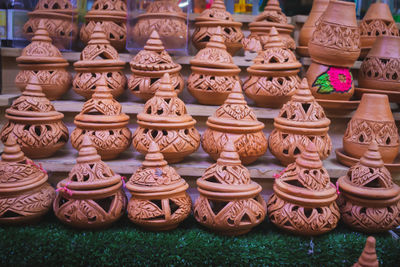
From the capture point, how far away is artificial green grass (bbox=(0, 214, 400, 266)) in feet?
6.24

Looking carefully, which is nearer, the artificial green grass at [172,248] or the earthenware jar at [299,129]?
the artificial green grass at [172,248]

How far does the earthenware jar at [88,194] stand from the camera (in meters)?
1.92

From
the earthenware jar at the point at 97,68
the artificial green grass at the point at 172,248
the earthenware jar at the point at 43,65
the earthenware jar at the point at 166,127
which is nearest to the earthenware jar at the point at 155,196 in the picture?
the artificial green grass at the point at 172,248

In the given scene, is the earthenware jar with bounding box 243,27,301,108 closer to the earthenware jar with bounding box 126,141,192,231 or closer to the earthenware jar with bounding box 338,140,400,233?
the earthenware jar with bounding box 338,140,400,233

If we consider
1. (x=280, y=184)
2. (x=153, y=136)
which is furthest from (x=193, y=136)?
(x=280, y=184)

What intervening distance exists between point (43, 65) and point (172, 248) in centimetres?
149

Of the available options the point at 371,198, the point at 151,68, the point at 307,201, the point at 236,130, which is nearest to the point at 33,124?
the point at 151,68

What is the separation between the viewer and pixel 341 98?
269 cm

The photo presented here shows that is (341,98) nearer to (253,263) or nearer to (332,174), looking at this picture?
(332,174)

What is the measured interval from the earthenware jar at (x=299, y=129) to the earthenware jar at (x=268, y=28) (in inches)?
30.1

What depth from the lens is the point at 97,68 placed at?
2.56 metres

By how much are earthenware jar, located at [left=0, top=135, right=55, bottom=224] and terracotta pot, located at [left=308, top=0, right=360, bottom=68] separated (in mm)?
1873

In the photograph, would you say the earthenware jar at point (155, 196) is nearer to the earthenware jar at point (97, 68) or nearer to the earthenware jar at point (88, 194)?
the earthenware jar at point (88, 194)

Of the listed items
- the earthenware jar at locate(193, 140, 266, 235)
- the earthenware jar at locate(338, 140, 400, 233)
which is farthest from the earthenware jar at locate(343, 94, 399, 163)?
the earthenware jar at locate(193, 140, 266, 235)
